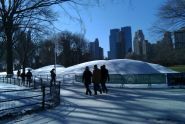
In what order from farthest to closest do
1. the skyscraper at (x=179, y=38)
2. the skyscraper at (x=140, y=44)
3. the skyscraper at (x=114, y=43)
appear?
the skyscraper at (x=114, y=43) < the skyscraper at (x=140, y=44) < the skyscraper at (x=179, y=38)

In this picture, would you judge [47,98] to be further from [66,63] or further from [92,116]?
[66,63]

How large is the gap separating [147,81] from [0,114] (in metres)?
23.0

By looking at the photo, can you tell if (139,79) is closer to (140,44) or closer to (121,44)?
(140,44)

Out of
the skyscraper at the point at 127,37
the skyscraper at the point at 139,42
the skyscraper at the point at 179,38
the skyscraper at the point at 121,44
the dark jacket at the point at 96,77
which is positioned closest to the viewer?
the dark jacket at the point at 96,77

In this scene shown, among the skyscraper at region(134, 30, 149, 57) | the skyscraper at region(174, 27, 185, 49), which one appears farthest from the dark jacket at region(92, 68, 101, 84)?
the skyscraper at region(134, 30, 149, 57)

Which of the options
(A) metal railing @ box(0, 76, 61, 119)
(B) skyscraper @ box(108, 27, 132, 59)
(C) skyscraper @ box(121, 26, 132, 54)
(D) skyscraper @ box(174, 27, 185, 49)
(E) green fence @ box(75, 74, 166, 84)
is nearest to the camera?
(A) metal railing @ box(0, 76, 61, 119)

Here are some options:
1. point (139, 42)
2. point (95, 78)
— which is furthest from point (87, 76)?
point (139, 42)

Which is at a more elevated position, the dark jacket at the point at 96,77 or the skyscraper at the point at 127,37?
the skyscraper at the point at 127,37

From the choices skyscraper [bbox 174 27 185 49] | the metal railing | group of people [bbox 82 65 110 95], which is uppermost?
skyscraper [bbox 174 27 185 49]

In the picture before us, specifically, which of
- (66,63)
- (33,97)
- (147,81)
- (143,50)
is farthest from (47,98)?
(143,50)

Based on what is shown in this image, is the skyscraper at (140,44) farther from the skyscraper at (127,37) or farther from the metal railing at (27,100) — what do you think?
the metal railing at (27,100)

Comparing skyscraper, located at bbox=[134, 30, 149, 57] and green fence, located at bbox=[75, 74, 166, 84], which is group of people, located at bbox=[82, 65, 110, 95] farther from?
skyscraper, located at bbox=[134, 30, 149, 57]

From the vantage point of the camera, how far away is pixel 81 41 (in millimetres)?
121000

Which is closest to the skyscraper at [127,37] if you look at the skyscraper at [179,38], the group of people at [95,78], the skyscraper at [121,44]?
the skyscraper at [121,44]
